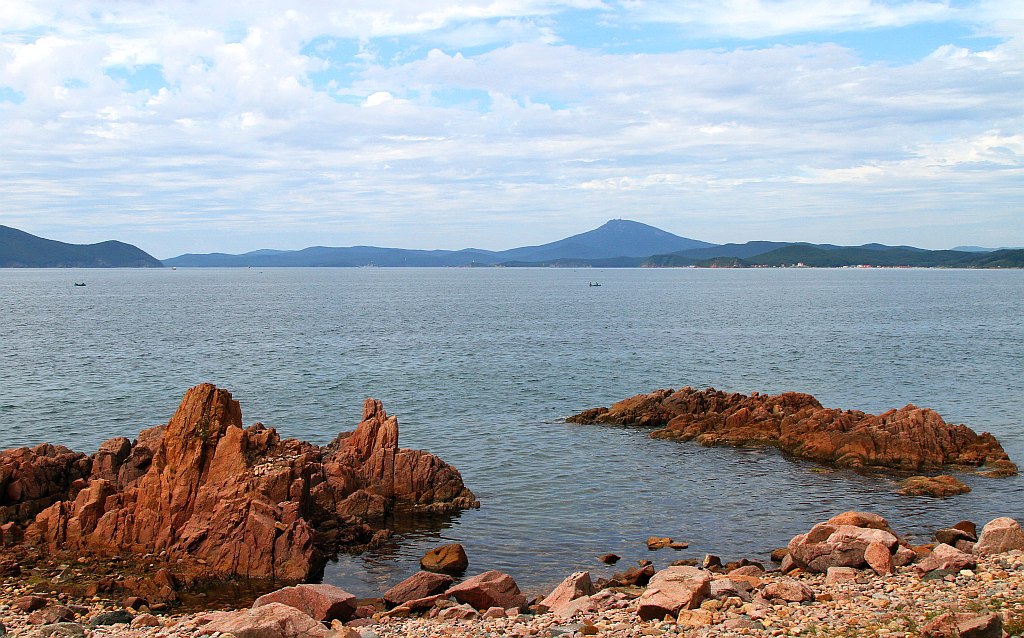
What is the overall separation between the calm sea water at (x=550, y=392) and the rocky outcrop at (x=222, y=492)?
182 centimetres

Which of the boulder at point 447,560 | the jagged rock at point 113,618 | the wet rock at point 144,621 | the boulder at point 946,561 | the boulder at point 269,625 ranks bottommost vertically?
the boulder at point 447,560

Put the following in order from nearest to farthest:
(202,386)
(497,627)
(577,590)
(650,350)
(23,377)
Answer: (497,627) < (577,590) < (202,386) < (23,377) < (650,350)

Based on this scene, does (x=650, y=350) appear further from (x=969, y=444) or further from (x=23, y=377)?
(x=23, y=377)

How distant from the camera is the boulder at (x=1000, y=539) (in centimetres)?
2362

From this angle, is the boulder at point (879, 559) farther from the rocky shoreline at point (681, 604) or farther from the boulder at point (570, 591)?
the boulder at point (570, 591)

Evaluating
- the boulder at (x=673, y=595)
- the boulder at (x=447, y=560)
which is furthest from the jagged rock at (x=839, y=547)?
the boulder at (x=447, y=560)

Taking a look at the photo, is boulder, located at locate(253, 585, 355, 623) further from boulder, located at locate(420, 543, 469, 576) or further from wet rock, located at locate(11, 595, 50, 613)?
wet rock, located at locate(11, 595, 50, 613)

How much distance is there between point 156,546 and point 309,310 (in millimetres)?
119603

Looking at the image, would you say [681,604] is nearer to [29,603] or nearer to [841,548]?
[841,548]

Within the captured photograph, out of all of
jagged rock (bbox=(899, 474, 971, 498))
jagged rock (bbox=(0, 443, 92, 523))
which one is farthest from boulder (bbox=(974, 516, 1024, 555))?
jagged rock (bbox=(0, 443, 92, 523))

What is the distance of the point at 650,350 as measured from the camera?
8188cm

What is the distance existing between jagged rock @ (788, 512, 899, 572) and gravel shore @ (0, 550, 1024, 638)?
1.35 m

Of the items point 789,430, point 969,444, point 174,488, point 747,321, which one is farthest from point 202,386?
point 747,321

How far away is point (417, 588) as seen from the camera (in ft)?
74.8
